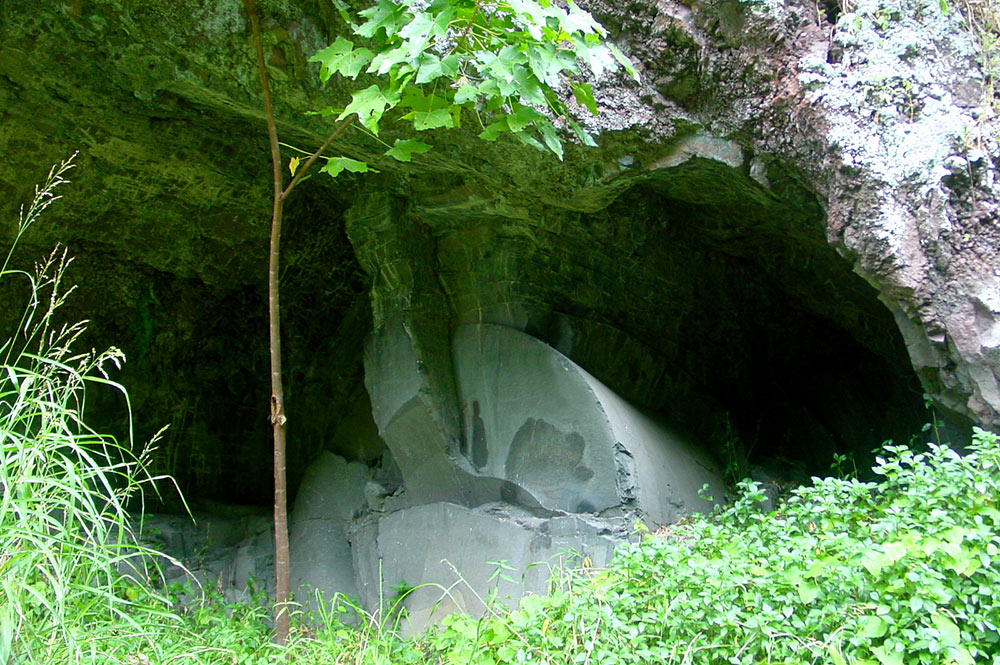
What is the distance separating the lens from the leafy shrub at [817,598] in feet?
8.02

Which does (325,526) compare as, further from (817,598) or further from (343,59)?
(817,598)

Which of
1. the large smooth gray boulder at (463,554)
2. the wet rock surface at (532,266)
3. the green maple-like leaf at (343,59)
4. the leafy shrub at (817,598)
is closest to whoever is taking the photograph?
the leafy shrub at (817,598)

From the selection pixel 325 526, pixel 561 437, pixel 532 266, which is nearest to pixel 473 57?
pixel 532 266

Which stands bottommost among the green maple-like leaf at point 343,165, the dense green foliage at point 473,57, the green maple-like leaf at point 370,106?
the green maple-like leaf at point 343,165

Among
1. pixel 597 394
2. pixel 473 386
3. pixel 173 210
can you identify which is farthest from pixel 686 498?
pixel 173 210

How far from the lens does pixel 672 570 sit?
2.89m

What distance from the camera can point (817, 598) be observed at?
261cm

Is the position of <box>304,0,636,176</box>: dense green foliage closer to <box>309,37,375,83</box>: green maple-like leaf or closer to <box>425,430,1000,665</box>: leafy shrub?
<box>309,37,375,83</box>: green maple-like leaf

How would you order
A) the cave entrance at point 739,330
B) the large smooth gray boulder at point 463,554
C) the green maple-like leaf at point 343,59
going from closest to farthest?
the green maple-like leaf at point 343,59 → the large smooth gray boulder at point 463,554 → the cave entrance at point 739,330

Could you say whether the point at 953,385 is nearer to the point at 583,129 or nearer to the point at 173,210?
the point at 583,129

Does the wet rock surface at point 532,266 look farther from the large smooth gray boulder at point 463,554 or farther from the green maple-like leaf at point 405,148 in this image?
the green maple-like leaf at point 405,148

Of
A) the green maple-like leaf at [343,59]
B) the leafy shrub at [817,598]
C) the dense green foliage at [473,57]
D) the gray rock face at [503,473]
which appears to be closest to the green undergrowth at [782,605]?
the leafy shrub at [817,598]

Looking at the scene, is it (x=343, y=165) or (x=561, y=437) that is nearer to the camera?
(x=343, y=165)

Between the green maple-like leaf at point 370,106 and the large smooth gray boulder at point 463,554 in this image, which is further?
the large smooth gray boulder at point 463,554
